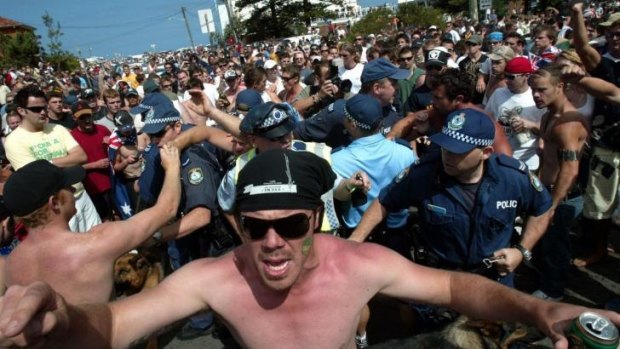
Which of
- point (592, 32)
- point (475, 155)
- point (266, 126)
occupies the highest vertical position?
point (266, 126)

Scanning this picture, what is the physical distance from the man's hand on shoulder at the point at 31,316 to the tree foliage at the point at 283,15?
5184cm

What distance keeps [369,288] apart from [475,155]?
111 centimetres

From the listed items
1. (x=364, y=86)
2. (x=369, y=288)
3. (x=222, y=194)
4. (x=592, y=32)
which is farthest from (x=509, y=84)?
(x=592, y=32)

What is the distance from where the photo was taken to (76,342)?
57.5 inches

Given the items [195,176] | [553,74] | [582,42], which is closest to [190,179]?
[195,176]

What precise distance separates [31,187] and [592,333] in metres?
2.49

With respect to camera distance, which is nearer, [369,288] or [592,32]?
[369,288]

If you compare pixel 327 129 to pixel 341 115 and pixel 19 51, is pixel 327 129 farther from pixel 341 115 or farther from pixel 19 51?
pixel 19 51

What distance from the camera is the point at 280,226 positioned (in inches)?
64.8

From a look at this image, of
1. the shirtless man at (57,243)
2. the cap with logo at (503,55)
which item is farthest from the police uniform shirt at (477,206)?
the cap with logo at (503,55)

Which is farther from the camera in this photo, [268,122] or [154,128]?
[154,128]

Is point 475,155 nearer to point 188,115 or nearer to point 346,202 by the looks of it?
point 346,202

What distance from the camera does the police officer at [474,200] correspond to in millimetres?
2559

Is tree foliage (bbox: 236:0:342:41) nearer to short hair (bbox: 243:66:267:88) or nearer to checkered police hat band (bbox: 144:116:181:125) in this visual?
short hair (bbox: 243:66:267:88)
